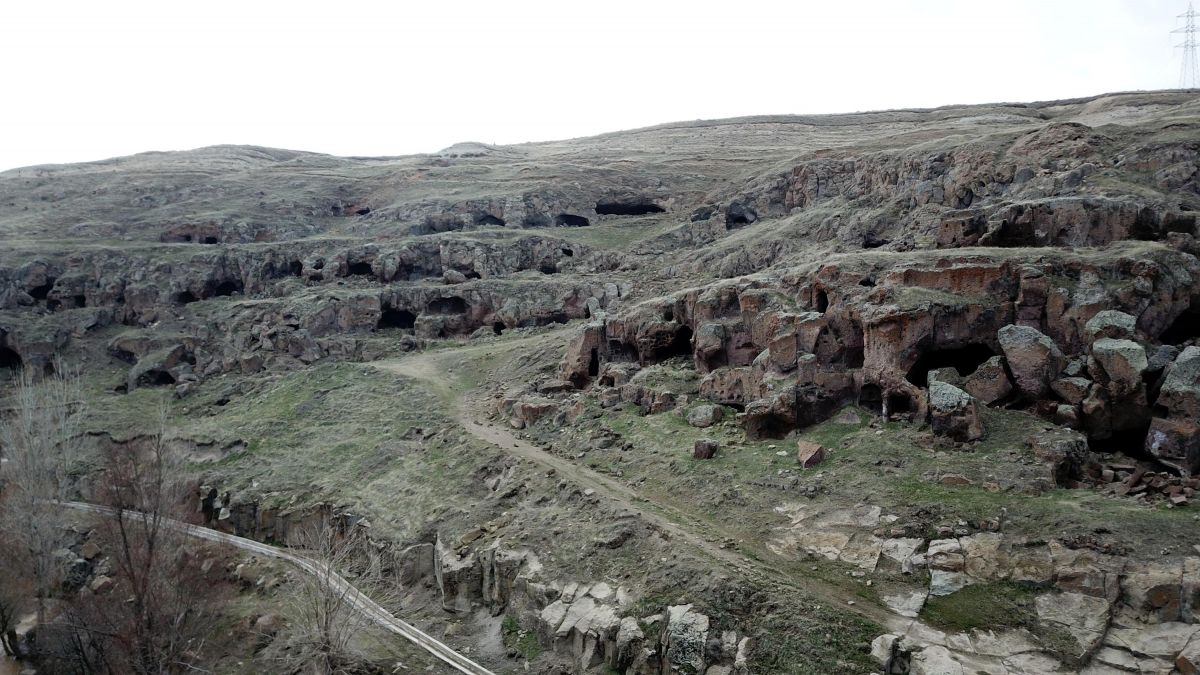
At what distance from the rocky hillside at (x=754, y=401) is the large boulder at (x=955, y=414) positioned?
7 cm

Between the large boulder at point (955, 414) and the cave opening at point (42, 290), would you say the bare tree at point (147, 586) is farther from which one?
the cave opening at point (42, 290)

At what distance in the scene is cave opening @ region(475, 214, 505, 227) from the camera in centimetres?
5928

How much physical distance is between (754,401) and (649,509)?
17.3ft

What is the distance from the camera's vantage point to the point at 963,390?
1927 cm

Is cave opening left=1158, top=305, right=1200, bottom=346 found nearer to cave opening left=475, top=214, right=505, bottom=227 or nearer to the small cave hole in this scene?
the small cave hole

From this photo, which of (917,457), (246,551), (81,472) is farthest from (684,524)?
(81,472)

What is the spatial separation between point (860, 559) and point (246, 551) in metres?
20.7

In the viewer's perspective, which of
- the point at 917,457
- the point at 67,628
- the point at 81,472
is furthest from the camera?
the point at 81,472

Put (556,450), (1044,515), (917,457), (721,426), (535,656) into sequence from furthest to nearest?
1. (556,450)
2. (721,426)
3. (917,457)
4. (535,656)
5. (1044,515)

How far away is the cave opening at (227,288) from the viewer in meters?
50.7

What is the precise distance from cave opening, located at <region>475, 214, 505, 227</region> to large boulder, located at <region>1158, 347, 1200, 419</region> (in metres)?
48.8

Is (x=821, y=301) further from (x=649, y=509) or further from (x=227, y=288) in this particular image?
(x=227, y=288)

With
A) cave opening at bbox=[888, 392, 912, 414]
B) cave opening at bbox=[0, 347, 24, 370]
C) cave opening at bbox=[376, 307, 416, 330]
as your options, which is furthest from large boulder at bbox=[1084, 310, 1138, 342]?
cave opening at bbox=[0, 347, 24, 370]

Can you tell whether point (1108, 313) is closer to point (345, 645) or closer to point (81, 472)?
point (345, 645)
